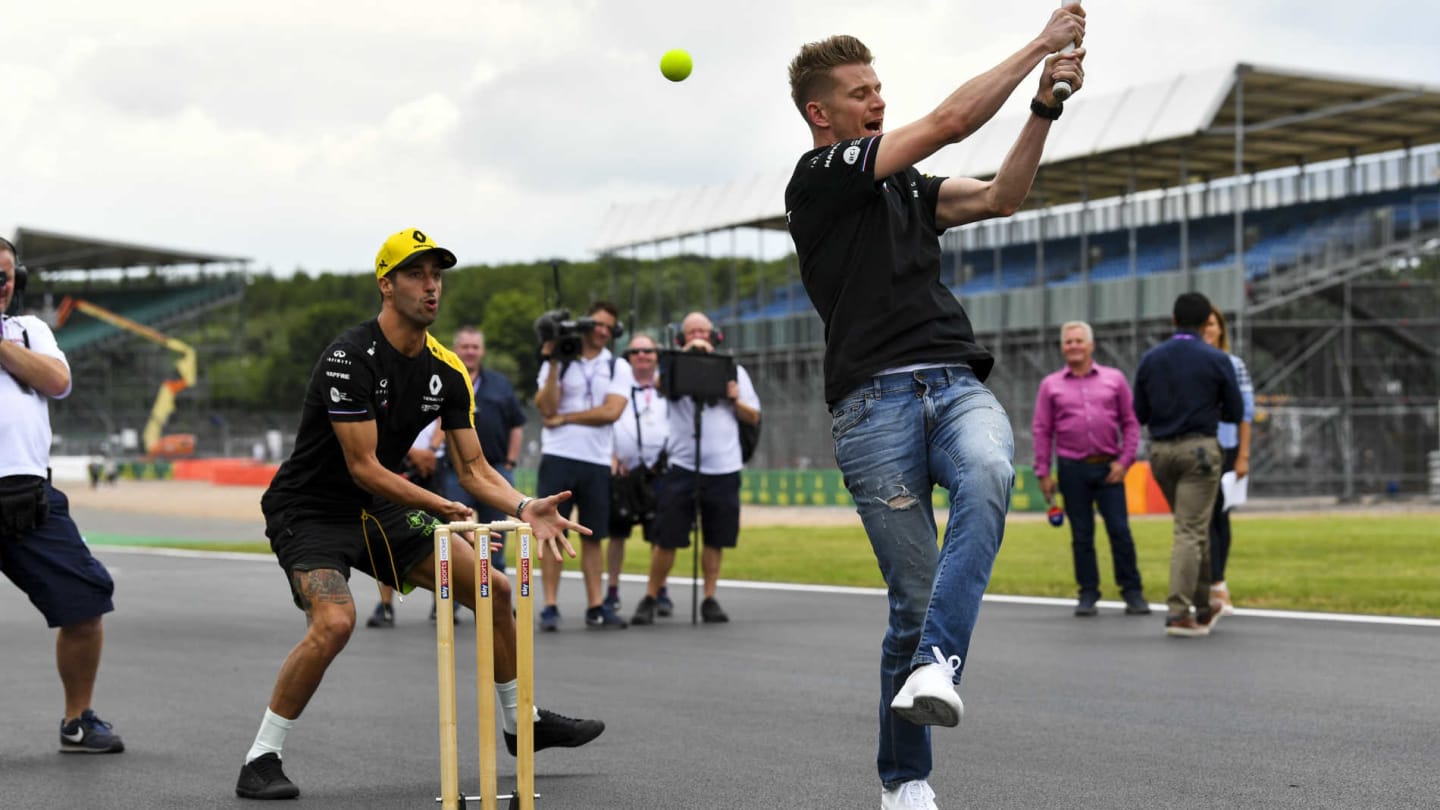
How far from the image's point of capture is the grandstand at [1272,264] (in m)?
35.9

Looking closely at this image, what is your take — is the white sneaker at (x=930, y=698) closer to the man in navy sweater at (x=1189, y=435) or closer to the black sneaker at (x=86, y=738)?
the black sneaker at (x=86, y=738)

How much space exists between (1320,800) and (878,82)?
2628mm

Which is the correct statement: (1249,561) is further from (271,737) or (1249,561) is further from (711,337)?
(271,737)

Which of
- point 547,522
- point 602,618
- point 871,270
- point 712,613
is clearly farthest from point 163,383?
point 871,270

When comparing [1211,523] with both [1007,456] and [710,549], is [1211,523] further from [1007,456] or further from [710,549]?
[1007,456]

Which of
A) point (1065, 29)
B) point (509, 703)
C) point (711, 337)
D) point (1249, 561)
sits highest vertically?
point (1065, 29)

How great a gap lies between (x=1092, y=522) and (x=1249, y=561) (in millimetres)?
5622

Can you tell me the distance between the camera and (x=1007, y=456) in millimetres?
4426

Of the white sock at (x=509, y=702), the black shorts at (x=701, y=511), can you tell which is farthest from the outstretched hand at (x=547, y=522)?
the black shorts at (x=701, y=511)

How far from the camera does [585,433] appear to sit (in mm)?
12000

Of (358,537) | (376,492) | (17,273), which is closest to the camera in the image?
(376,492)

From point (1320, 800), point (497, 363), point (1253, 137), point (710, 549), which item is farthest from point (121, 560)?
point (497, 363)

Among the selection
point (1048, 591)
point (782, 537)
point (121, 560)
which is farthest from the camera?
point (782, 537)

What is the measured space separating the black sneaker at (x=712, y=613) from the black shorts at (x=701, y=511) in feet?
1.37
